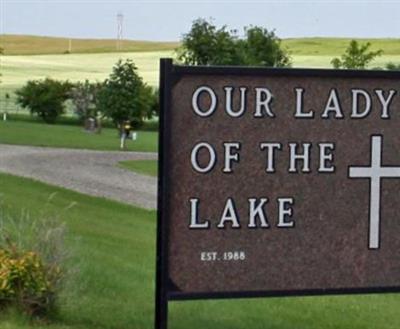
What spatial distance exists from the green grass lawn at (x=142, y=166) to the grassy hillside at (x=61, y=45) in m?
81.1

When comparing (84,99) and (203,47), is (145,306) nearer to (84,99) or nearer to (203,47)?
(203,47)

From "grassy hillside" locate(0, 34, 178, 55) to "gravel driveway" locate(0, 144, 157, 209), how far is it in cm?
7839

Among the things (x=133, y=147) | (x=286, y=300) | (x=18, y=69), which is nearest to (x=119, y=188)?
(x=286, y=300)

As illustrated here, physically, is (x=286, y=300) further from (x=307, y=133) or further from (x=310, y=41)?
(x=310, y=41)

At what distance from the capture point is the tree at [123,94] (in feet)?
178

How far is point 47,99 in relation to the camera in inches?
3098

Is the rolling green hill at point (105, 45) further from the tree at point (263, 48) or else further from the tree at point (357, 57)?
the tree at point (357, 57)

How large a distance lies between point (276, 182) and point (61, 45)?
12909cm

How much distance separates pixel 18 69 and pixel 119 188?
79.6 m

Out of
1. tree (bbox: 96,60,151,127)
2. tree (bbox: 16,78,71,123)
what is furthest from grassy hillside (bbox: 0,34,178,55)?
tree (bbox: 96,60,151,127)

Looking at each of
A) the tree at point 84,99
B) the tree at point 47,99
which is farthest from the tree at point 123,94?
the tree at point 47,99

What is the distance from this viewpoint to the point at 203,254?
686 centimetres

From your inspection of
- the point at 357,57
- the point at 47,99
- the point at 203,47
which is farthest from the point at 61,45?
the point at 357,57

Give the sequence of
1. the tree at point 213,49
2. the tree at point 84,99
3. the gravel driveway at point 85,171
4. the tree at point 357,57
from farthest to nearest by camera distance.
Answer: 1. the tree at point 84,99
2. the tree at point 213,49
3. the tree at point 357,57
4. the gravel driveway at point 85,171
